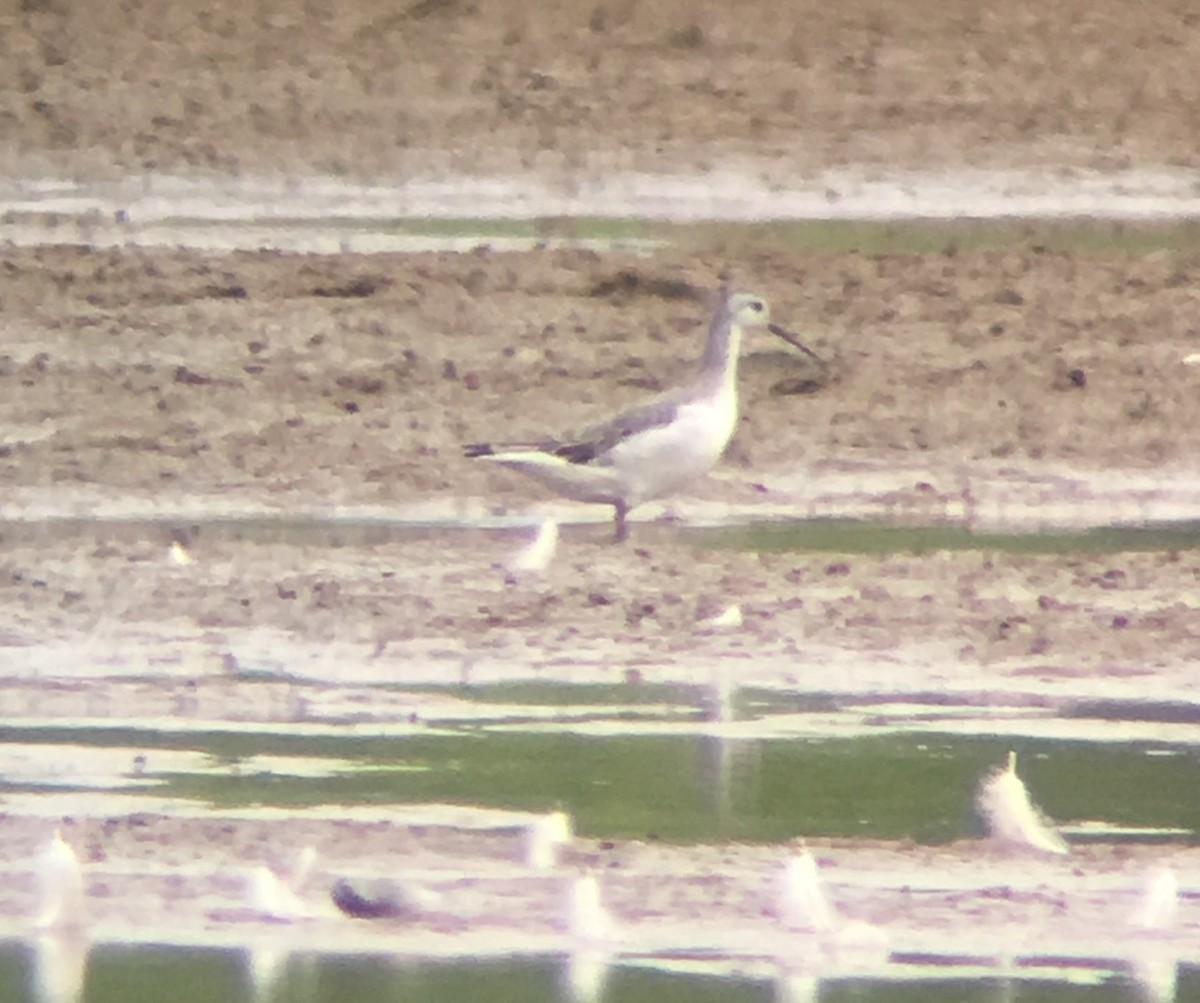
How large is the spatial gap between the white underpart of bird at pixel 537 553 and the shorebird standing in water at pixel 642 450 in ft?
0.70

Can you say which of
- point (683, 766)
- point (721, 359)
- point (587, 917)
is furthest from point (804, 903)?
point (721, 359)

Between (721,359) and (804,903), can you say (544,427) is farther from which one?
(804,903)

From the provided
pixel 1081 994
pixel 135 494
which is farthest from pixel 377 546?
pixel 1081 994

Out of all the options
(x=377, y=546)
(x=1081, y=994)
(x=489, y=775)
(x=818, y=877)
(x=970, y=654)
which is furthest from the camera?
(x=377, y=546)

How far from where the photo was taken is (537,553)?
1019 cm

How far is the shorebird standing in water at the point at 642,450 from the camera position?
1055 centimetres

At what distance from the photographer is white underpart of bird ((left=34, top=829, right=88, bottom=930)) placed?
673 cm

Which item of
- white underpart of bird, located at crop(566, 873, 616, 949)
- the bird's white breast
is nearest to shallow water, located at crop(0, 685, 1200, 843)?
white underpart of bird, located at crop(566, 873, 616, 949)

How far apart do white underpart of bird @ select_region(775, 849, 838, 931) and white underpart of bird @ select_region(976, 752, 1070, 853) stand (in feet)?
1.99

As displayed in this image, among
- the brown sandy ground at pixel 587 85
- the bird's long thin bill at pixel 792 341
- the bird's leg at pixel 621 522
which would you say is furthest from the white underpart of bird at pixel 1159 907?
the brown sandy ground at pixel 587 85

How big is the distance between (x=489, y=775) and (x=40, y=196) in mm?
7047

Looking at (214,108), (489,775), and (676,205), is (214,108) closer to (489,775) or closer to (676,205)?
(676,205)

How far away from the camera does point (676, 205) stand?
554 inches

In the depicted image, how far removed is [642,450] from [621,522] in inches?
9.4
